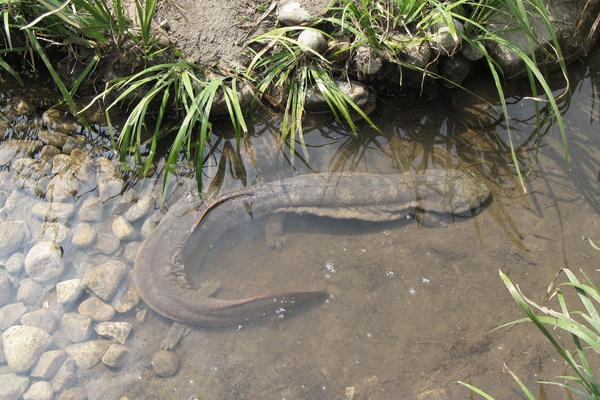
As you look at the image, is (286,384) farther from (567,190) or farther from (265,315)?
(567,190)

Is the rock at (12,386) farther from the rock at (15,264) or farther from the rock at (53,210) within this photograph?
the rock at (53,210)

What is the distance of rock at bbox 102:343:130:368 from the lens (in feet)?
13.8

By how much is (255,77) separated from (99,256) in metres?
2.14

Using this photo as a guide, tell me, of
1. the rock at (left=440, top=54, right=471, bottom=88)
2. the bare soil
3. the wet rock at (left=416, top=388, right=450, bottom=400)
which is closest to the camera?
the wet rock at (left=416, top=388, right=450, bottom=400)

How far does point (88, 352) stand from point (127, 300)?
0.50 meters

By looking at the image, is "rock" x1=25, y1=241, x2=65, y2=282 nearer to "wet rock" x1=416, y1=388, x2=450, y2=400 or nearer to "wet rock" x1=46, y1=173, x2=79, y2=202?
"wet rock" x1=46, y1=173, x2=79, y2=202

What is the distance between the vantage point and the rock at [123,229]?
16.1ft

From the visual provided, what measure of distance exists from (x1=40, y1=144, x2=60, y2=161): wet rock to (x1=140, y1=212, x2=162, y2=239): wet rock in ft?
4.18

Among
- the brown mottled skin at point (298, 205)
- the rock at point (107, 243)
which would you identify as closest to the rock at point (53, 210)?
the rock at point (107, 243)

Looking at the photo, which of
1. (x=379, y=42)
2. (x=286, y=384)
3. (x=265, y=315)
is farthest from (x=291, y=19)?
(x=286, y=384)

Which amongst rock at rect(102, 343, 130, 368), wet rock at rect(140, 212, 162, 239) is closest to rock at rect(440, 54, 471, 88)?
wet rock at rect(140, 212, 162, 239)

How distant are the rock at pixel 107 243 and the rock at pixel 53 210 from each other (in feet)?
1.29

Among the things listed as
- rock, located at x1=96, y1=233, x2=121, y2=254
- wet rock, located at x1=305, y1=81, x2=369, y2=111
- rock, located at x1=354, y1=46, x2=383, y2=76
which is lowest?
rock, located at x1=96, y1=233, x2=121, y2=254

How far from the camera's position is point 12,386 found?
408 centimetres
